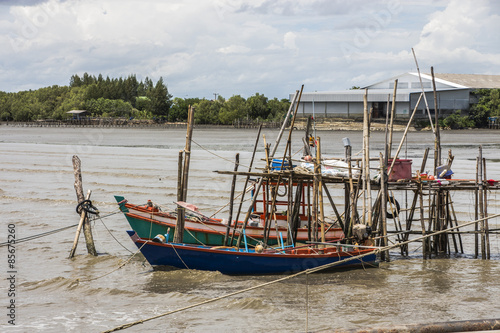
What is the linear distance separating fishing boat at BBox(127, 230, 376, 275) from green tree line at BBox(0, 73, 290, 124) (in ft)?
283

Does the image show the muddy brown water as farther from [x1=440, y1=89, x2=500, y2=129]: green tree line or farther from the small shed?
the small shed

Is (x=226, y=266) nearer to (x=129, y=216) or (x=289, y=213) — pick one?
(x=289, y=213)

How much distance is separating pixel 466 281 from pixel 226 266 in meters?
5.74

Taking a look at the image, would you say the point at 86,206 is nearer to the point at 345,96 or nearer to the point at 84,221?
the point at 84,221

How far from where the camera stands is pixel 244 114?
368 feet

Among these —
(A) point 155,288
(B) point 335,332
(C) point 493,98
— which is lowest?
(A) point 155,288

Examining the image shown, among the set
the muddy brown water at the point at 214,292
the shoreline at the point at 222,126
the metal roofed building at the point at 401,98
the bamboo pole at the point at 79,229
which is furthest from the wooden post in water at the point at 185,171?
the shoreline at the point at 222,126

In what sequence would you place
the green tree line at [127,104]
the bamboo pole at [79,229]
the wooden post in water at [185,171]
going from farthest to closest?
the green tree line at [127,104] → the bamboo pole at [79,229] → the wooden post in water at [185,171]

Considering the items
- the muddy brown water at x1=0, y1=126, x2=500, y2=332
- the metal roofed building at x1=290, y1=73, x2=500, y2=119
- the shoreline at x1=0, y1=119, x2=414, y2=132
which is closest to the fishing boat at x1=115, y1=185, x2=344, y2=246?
the muddy brown water at x1=0, y1=126, x2=500, y2=332

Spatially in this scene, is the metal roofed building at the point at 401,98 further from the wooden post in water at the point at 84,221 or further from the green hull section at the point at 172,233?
the wooden post in water at the point at 84,221

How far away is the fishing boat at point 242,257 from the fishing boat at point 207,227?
1.48 metres

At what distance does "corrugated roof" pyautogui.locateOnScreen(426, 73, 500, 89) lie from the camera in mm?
90250

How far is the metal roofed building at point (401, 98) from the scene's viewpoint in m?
78.4

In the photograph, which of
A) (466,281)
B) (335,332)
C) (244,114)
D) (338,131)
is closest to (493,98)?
(338,131)
